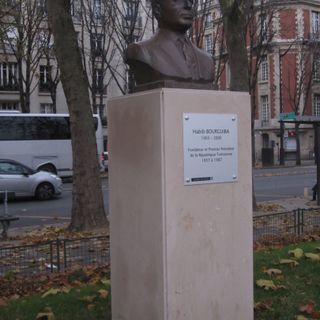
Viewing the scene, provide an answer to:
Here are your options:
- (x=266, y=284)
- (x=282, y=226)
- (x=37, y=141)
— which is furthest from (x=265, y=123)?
(x=266, y=284)

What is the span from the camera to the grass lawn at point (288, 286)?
5430 millimetres

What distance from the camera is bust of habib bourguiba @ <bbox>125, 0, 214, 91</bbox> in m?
4.98

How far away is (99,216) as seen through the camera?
1213 cm

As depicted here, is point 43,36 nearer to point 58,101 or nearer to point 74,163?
point 58,101

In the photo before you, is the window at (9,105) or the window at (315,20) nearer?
the window at (9,105)

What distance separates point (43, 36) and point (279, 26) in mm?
28493

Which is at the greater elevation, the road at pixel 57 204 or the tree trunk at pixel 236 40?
the tree trunk at pixel 236 40

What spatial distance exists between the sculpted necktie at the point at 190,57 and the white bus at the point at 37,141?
25448 millimetres

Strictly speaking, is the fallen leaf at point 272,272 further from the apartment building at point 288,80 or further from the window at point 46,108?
the window at point 46,108

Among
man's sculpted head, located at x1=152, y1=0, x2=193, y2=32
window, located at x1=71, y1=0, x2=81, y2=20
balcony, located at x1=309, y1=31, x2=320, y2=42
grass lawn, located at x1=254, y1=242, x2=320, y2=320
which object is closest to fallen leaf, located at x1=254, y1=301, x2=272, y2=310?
grass lawn, located at x1=254, y1=242, x2=320, y2=320

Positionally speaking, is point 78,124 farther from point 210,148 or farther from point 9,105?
point 9,105

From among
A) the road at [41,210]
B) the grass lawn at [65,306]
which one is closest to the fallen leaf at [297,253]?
the grass lawn at [65,306]

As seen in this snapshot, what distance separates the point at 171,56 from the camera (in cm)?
505

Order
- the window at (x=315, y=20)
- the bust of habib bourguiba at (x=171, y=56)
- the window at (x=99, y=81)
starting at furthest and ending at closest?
the window at (x=315, y=20) → the window at (x=99, y=81) → the bust of habib bourguiba at (x=171, y=56)
